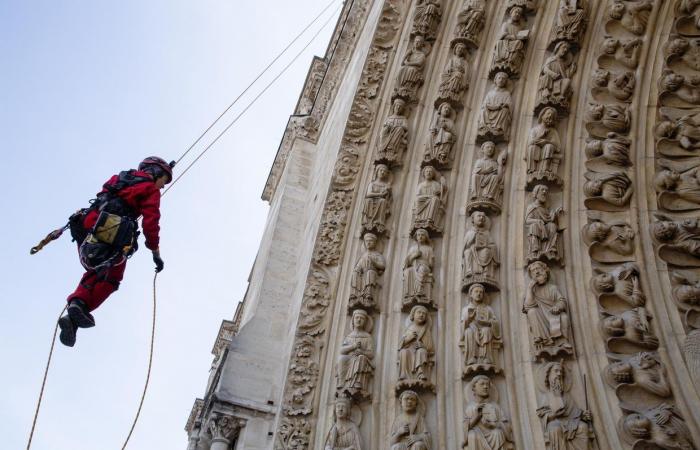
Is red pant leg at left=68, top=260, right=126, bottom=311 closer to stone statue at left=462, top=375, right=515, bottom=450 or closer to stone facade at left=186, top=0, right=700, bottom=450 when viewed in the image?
stone facade at left=186, top=0, right=700, bottom=450

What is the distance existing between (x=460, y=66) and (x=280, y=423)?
13.2ft

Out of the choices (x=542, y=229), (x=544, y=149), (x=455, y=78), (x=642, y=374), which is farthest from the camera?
(x=455, y=78)

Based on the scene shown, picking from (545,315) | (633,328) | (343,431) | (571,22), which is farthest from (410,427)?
(571,22)

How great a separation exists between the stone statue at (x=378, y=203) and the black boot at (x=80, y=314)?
102 inches

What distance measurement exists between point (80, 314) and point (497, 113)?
4164mm

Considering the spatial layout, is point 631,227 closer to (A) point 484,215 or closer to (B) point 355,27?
(A) point 484,215

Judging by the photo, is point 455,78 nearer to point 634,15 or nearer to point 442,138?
point 442,138

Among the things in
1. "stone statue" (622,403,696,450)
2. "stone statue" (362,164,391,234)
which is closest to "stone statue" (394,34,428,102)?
"stone statue" (362,164,391,234)

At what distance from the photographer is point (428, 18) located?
27.6 feet

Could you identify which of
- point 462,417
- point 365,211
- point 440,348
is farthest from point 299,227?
point 462,417

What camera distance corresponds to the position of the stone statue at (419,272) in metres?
6.47

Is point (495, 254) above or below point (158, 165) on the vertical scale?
below

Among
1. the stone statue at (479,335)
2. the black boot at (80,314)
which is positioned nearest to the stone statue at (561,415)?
the stone statue at (479,335)

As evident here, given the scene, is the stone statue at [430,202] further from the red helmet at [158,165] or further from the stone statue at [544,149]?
the red helmet at [158,165]
